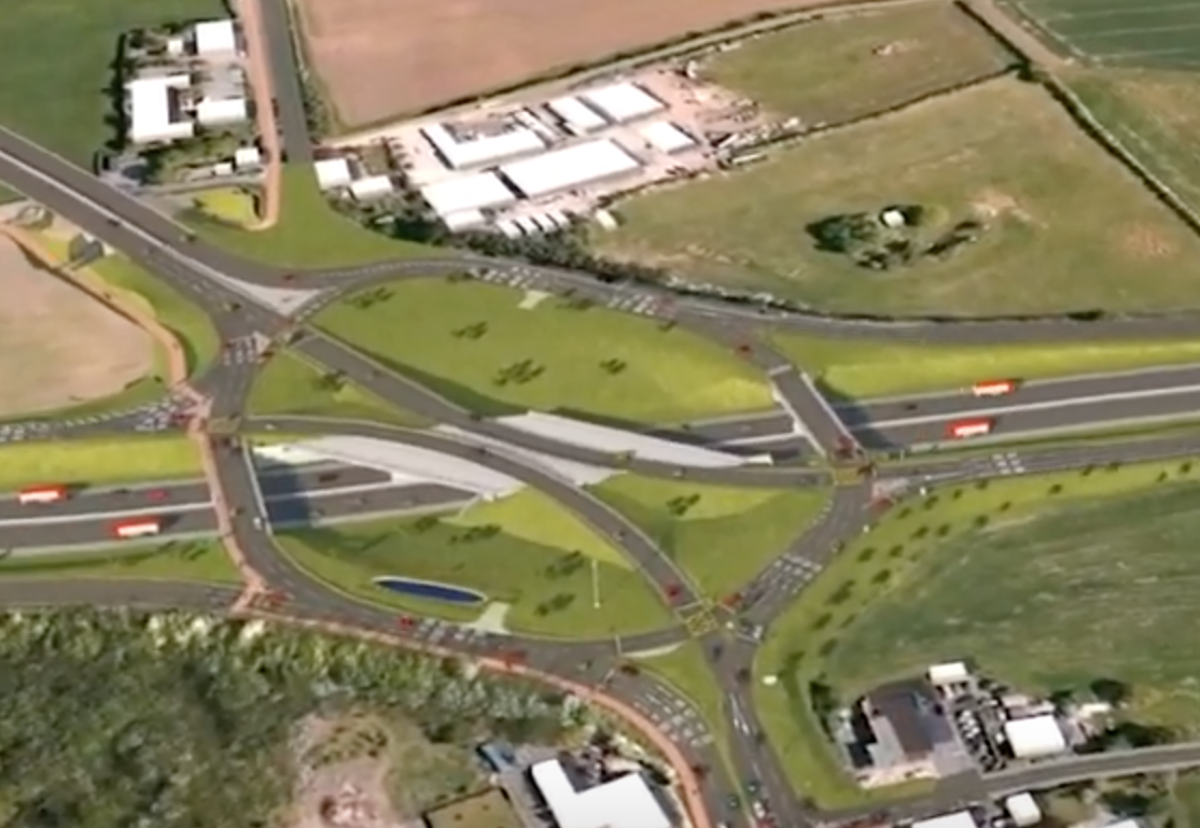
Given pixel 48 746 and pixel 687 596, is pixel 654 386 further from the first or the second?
pixel 48 746

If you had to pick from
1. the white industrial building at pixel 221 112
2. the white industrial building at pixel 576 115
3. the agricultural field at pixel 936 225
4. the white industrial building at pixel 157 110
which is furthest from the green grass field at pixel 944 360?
the white industrial building at pixel 157 110

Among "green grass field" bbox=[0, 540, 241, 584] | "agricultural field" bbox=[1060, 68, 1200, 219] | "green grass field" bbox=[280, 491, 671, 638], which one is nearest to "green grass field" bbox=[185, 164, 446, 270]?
"green grass field" bbox=[280, 491, 671, 638]

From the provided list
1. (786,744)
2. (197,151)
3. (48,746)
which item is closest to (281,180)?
(197,151)

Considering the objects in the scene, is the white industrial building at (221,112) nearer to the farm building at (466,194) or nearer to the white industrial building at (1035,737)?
the farm building at (466,194)

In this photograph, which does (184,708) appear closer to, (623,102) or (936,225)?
(936,225)

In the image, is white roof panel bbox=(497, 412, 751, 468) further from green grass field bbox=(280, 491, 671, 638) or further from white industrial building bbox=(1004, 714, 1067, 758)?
white industrial building bbox=(1004, 714, 1067, 758)

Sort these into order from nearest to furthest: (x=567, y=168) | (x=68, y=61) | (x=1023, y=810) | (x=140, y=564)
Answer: (x=1023, y=810) → (x=140, y=564) → (x=567, y=168) → (x=68, y=61)

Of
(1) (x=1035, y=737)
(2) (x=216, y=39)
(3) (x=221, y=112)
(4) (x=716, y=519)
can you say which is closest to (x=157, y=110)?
(3) (x=221, y=112)
